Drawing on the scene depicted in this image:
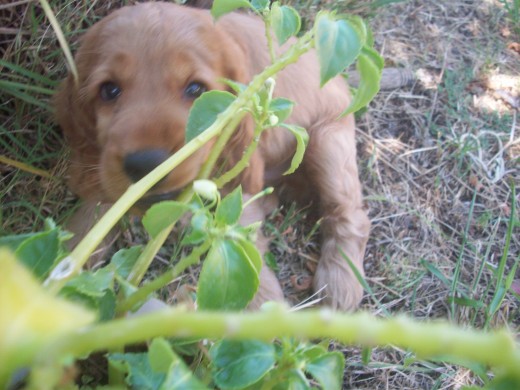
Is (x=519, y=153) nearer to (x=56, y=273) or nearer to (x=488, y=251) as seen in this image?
(x=488, y=251)

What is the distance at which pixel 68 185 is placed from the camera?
1875 millimetres

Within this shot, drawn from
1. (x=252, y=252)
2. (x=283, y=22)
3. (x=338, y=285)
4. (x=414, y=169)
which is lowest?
(x=338, y=285)

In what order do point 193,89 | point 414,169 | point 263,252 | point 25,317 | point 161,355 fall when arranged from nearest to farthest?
point 25,317, point 161,355, point 193,89, point 263,252, point 414,169

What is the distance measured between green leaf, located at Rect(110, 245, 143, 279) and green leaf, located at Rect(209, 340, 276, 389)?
24 centimetres

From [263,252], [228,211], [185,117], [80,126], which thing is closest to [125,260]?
[228,211]

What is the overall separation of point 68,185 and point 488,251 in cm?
156

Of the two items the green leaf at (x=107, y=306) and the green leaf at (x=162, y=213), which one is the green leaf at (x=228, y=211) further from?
the green leaf at (x=107, y=306)

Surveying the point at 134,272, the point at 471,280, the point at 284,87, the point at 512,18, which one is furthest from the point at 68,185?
the point at 512,18

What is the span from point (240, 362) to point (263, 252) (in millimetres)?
1345

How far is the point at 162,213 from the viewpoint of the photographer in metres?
0.75

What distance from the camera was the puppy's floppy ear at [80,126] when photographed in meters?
1.65

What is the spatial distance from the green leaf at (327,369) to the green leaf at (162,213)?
0.27 m

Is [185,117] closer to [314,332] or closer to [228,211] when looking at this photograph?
[228,211]

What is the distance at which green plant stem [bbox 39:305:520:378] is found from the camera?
13.0 inches
